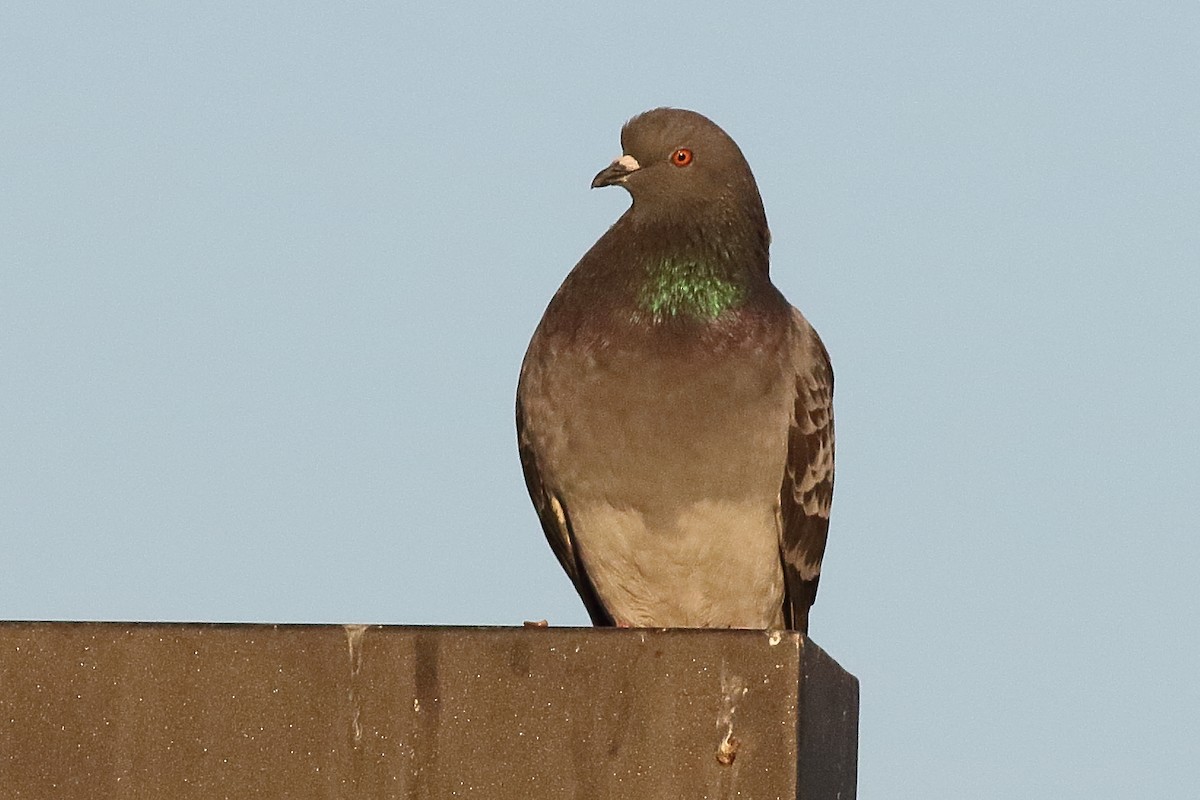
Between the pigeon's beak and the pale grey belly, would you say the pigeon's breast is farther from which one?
the pigeon's beak

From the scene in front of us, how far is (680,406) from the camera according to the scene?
8.38 meters

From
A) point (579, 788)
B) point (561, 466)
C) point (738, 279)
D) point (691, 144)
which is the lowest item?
point (579, 788)

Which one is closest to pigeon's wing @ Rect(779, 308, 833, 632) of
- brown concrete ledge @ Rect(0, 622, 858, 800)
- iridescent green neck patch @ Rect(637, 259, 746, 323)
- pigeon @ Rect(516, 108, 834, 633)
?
pigeon @ Rect(516, 108, 834, 633)

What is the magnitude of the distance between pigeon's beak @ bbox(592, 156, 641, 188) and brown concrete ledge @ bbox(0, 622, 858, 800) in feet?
12.3

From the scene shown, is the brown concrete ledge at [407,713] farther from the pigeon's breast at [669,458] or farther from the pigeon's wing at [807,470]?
the pigeon's wing at [807,470]

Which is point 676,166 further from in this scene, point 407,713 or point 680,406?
point 407,713

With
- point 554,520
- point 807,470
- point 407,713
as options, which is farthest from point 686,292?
point 407,713

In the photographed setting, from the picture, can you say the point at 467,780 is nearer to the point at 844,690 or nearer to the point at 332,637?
the point at 332,637

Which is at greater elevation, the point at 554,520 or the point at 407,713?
the point at 554,520

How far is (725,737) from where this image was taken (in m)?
5.46

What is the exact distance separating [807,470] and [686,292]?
1.01 meters

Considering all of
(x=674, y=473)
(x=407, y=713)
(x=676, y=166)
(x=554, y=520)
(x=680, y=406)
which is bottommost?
(x=407, y=713)

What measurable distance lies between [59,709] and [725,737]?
1.94m

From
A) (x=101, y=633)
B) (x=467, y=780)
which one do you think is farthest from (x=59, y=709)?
(x=467, y=780)
